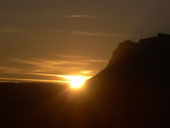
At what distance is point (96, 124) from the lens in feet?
365

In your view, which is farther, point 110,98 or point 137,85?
point 110,98

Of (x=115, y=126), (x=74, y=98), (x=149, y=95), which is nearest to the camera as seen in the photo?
(x=115, y=126)

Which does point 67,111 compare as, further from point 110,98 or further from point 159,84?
point 159,84

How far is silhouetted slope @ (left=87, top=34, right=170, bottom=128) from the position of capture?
4272 inches

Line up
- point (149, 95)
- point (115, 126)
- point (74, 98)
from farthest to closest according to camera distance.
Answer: point (74, 98) → point (149, 95) → point (115, 126)

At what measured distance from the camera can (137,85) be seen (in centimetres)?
11744

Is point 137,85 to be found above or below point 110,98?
above

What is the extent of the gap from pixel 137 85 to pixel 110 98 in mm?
7324

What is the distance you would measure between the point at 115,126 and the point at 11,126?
22897mm

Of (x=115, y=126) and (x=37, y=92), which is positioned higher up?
(x=37, y=92)

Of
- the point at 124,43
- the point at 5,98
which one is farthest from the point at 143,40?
the point at 5,98

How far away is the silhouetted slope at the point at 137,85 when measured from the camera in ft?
356

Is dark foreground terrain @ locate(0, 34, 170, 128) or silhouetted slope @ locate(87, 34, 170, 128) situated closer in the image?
silhouetted slope @ locate(87, 34, 170, 128)

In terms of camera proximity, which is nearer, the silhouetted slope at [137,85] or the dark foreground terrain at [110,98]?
the silhouetted slope at [137,85]
